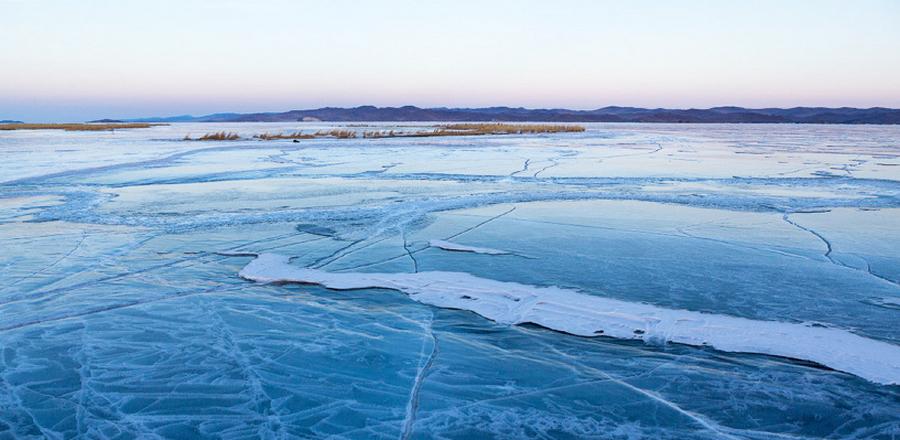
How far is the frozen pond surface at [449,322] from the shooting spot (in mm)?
3355

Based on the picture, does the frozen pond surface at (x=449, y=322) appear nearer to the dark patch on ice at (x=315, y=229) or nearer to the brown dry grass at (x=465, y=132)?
the dark patch on ice at (x=315, y=229)

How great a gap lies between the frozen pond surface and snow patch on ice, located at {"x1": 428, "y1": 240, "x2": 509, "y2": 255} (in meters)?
0.06

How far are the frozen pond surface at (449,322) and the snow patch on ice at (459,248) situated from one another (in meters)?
0.06

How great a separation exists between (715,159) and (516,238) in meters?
17.2

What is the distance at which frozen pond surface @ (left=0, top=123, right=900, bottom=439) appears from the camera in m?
3.36

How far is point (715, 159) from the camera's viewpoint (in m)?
22.5

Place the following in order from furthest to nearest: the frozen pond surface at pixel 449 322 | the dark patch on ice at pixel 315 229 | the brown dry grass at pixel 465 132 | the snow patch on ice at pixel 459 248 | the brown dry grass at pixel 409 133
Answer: the brown dry grass at pixel 465 132, the brown dry grass at pixel 409 133, the dark patch on ice at pixel 315 229, the snow patch on ice at pixel 459 248, the frozen pond surface at pixel 449 322

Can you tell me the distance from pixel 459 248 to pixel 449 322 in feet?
8.37

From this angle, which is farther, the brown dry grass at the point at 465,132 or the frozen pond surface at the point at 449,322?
the brown dry grass at the point at 465,132

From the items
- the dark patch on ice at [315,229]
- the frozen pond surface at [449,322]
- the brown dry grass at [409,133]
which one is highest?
the brown dry grass at [409,133]

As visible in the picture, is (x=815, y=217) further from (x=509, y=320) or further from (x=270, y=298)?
(x=270, y=298)

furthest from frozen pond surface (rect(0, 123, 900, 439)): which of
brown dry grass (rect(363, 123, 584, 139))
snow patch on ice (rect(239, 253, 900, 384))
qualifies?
brown dry grass (rect(363, 123, 584, 139))

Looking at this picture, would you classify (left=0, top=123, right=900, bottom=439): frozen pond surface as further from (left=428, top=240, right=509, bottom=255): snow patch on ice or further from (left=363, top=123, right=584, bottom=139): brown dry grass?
(left=363, top=123, right=584, bottom=139): brown dry grass

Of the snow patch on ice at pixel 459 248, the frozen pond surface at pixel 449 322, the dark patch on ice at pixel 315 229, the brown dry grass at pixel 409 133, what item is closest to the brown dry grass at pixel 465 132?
the brown dry grass at pixel 409 133
